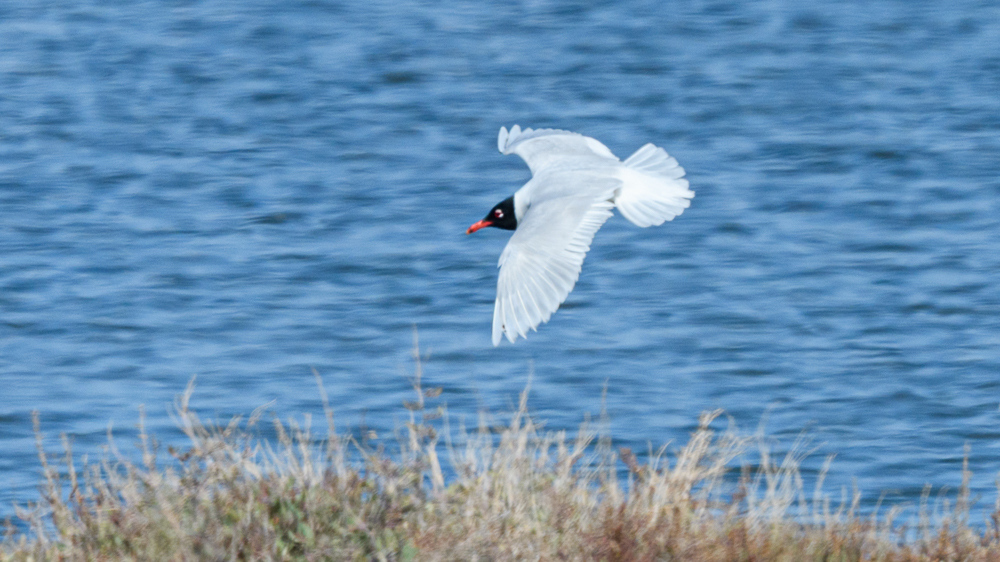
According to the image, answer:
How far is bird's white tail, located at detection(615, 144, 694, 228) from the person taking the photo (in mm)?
6027

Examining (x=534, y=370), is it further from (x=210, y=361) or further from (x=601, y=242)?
(x=601, y=242)

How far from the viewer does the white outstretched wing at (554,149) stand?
21.5 ft

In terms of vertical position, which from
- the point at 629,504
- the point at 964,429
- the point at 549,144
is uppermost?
the point at 549,144

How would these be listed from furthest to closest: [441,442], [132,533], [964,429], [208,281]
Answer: [208,281] → [964,429] → [441,442] → [132,533]

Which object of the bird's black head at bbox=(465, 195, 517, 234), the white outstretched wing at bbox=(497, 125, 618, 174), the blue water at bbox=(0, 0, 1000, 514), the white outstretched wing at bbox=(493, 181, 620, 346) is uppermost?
the white outstretched wing at bbox=(497, 125, 618, 174)

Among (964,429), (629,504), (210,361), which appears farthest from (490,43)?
(629,504)

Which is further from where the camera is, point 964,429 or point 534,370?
point 534,370

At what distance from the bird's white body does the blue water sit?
3.70ft

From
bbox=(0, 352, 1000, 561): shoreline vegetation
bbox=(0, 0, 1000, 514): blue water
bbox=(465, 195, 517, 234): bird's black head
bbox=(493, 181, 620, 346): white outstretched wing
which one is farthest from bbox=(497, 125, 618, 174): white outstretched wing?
bbox=(0, 352, 1000, 561): shoreline vegetation

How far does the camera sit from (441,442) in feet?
21.3

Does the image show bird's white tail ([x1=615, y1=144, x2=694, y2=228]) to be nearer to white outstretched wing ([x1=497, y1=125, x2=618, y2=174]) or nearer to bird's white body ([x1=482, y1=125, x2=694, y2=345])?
bird's white body ([x1=482, y1=125, x2=694, y2=345])

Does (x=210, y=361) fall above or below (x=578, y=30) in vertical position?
below

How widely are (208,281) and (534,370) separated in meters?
2.42

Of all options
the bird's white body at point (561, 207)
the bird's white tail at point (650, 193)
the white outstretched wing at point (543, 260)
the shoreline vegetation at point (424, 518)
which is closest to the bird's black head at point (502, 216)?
the bird's white body at point (561, 207)
